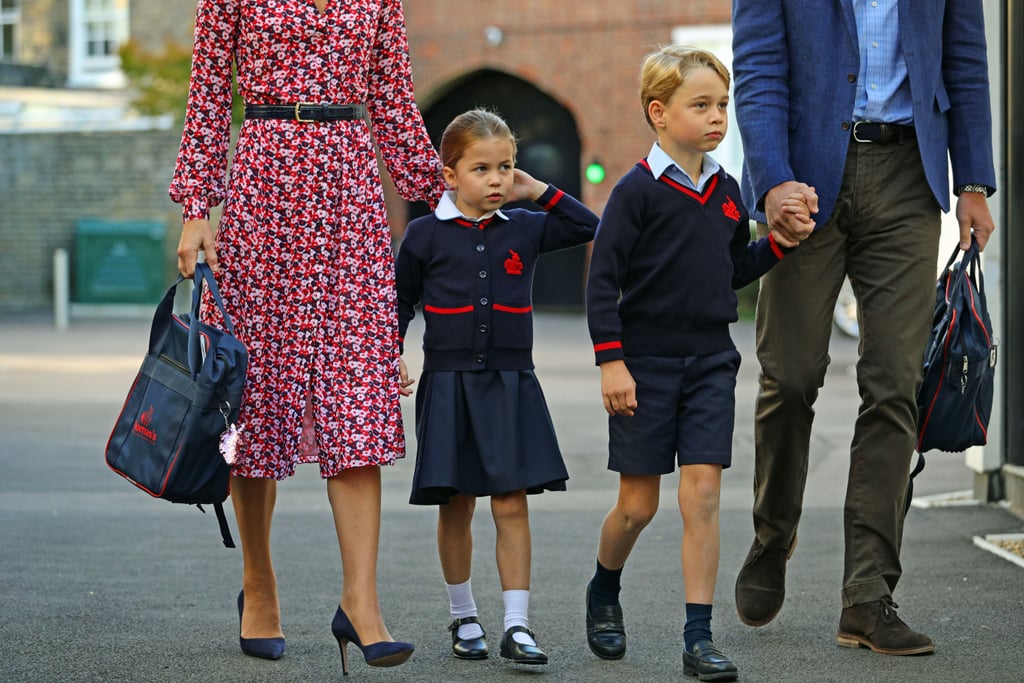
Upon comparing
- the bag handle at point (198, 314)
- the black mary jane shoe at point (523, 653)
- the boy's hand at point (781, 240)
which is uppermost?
the boy's hand at point (781, 240)

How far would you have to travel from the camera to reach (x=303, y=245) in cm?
449

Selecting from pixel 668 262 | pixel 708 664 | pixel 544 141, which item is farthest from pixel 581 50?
pixel 708 664

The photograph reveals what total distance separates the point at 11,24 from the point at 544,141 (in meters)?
10.3

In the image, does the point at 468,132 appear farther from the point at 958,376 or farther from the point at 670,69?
the point at 958,376

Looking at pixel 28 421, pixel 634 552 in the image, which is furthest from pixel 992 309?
pixel 28 421

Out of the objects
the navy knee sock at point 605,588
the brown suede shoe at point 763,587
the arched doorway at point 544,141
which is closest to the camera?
the navy knee sock at point 605,588

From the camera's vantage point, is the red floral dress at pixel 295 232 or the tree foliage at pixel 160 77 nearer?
the red floral dress at pixel 295 232

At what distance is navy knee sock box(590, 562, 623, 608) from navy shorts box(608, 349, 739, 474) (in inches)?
13.0

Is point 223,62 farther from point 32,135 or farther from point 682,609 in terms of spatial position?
point 32,135

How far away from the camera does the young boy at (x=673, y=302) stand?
4.46 metres

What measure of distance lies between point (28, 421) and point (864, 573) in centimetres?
796

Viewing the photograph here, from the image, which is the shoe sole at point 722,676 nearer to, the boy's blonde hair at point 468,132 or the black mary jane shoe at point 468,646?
the black mary jane shoe at point 468,646

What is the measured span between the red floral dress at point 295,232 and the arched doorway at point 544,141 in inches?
822

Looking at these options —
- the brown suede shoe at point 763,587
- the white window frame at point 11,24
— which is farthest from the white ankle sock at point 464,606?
the white window frame at point 11,24
